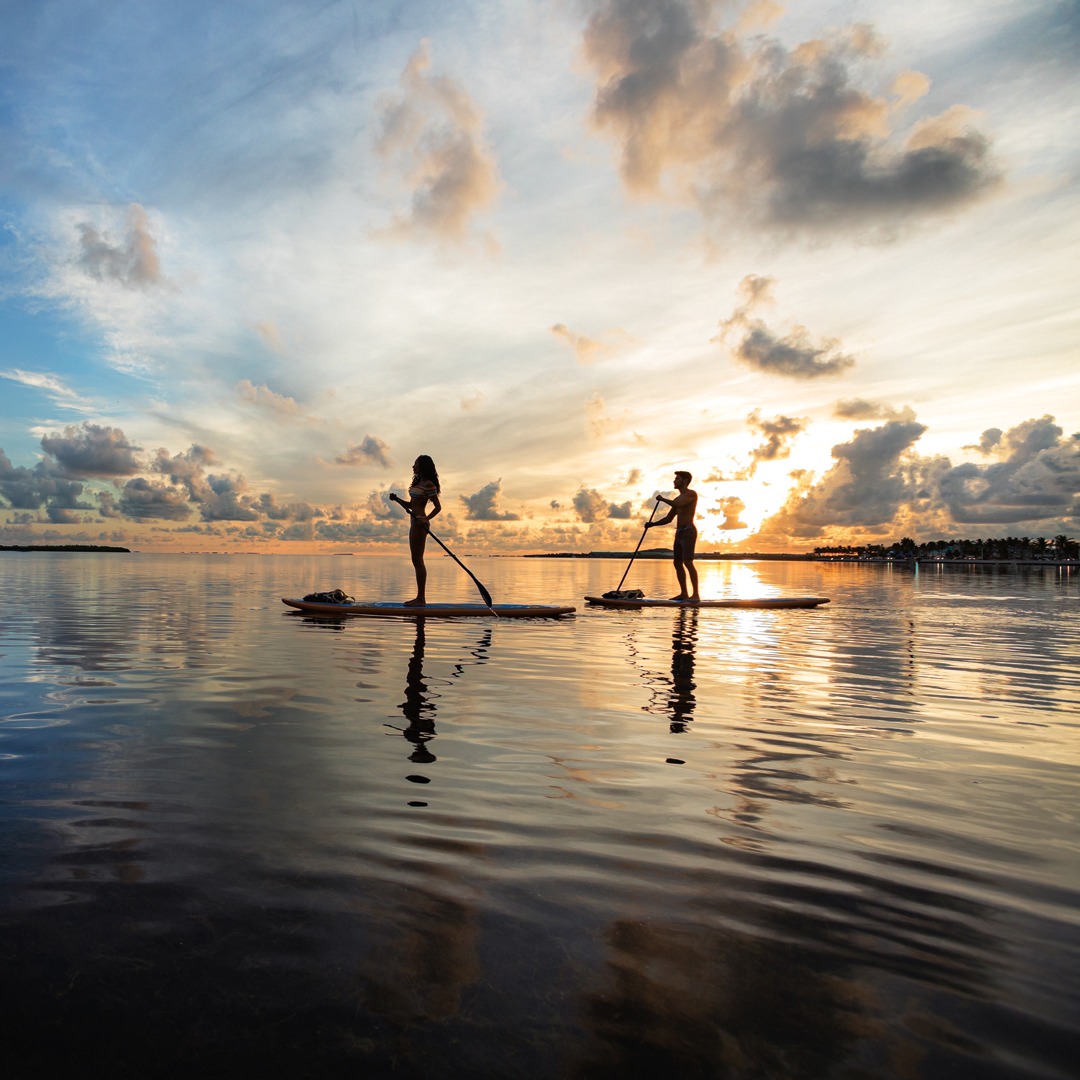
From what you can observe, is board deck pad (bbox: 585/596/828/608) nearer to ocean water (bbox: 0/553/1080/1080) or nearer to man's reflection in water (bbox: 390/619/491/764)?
man's reflection in water (bbox: 390/619/491/764)

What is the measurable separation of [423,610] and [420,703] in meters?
9.60

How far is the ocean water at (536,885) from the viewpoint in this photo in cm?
231

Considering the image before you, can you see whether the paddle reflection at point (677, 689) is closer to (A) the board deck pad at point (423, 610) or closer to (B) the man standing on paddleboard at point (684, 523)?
(A) the board deck pad at point (423, 610)

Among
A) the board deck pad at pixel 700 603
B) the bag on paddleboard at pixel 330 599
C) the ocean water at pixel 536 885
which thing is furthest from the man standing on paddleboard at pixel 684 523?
the ocean water at pixel 536 885

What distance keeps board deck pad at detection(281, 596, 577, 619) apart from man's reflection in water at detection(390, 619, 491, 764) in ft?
14.2

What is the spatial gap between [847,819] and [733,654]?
26.1 ft

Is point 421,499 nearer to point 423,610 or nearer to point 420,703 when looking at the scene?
point 423,610

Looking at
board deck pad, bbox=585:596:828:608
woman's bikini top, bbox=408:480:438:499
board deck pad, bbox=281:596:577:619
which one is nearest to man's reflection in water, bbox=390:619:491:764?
board deck pad, bbox=281:596:577:619

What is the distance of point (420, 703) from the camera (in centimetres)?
776

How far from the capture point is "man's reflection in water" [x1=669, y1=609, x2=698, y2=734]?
23.8 feet

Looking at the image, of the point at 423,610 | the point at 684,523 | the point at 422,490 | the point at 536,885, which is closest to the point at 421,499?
the point at 422,490

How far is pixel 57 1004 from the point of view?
8.04 feet

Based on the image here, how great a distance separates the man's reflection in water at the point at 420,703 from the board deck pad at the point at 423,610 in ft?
14.2

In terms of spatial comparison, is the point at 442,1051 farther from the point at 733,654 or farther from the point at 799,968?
the point at 733,654
